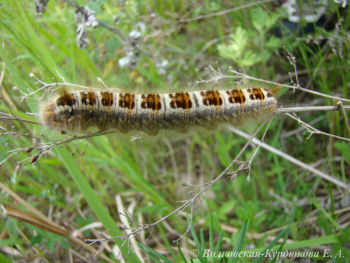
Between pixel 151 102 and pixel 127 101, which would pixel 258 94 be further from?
pixel 127 101

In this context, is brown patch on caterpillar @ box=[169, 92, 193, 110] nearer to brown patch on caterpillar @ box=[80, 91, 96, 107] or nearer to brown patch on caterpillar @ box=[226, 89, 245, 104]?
brown patch on caterpillar @ box=[226, 89, 245, 104]

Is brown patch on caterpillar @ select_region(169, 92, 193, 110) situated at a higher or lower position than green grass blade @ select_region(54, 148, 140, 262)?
higher

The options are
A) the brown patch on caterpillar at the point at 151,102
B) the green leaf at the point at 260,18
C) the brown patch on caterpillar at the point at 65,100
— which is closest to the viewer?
the brown patch on caterpillar at the point at 65,100

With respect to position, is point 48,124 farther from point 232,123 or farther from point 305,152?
point 305,152

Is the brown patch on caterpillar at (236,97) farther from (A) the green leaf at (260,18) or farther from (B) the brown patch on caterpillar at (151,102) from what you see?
(A) the green leaf at (260,18)

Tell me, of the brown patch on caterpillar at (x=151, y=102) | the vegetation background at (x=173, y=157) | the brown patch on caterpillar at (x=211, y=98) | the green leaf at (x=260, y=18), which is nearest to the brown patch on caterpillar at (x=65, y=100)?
the vegetation background at (x=173, y=157)

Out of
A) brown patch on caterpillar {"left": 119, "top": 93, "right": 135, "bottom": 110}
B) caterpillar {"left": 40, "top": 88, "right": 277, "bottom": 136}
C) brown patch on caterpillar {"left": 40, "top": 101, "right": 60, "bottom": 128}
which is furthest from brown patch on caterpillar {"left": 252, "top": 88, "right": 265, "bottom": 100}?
brown patch on caterpillar {"left": 40, "top": 101, "right": 60, "bottom": 128}
